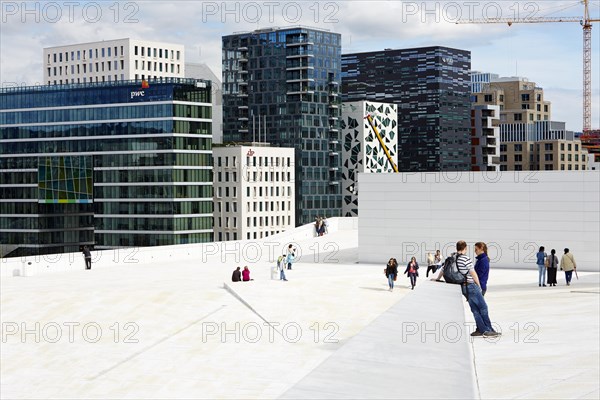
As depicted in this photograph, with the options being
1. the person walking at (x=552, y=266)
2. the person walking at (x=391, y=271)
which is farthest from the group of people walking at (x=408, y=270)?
the person walking at (x=552, y=266)

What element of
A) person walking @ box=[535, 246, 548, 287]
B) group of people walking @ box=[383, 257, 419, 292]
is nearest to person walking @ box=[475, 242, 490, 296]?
person walking @ box=[535, 246, 548, 287]

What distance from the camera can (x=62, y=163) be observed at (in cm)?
14900

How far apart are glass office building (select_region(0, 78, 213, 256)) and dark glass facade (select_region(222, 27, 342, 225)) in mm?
32444

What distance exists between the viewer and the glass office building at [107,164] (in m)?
140

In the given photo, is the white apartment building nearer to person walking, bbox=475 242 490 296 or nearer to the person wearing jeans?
person walking, bbox=475 242 490 296

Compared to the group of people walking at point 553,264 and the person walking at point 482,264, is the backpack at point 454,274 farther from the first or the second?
the group of people walking at point 553,264

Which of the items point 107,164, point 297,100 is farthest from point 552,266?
point 297,100

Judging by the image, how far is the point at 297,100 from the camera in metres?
173

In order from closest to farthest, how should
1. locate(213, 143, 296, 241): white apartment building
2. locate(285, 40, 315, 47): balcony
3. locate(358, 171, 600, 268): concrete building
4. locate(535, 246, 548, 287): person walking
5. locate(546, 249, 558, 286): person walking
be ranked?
locate(546, 249, 558, 286): person walking, locate(535, 246, 548, 287): person walking, locate(358, 171, 600, 268): concrete building, locate(213, 143, 296, 241): white apartment building, locate(285, 40, 315, 47): balcony

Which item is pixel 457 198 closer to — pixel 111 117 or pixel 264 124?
pixel 111 117

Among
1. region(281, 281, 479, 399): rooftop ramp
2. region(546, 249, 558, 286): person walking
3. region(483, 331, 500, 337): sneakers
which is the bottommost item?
region(546, 249, 558, 286): person walking

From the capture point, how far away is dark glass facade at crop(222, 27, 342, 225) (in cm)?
17250

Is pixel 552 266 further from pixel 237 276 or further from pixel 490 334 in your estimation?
pixel 490 334

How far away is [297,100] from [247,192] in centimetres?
2656
